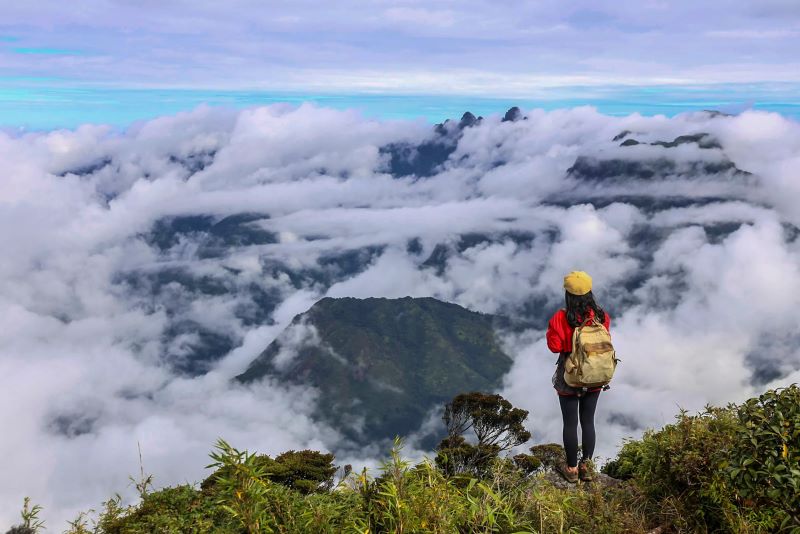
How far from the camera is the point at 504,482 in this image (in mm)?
6605

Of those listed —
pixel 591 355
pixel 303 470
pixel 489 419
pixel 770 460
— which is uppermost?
pixel 770 460

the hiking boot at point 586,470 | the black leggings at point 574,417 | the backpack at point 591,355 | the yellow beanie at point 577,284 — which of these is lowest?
the hiking boot at point 586,470

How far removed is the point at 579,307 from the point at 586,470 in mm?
2091

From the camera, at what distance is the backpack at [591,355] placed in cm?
809

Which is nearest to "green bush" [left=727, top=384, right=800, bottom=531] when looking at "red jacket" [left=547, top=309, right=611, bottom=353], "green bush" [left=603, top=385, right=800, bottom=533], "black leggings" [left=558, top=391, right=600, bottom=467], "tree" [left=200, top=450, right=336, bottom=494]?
"green bush" [left=603, top=385, right=800, bottom=533]

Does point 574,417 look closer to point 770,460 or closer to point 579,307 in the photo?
point 579,307

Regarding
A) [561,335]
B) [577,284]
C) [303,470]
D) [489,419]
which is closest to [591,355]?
[561,335]

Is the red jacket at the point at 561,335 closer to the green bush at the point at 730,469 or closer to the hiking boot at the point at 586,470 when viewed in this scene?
the hiking boot at the point at 586,470

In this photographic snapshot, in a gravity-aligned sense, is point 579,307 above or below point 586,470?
above

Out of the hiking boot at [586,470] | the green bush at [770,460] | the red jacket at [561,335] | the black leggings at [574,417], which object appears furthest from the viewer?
the black leggings at [574,417]

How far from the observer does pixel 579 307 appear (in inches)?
322

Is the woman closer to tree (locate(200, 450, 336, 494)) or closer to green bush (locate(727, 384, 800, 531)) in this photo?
green bush (locate(727, 384, 800, 531))

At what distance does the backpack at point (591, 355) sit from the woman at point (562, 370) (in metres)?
0.14

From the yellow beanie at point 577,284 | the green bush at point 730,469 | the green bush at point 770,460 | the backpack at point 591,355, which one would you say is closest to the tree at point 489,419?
the backpack at point 591,355
